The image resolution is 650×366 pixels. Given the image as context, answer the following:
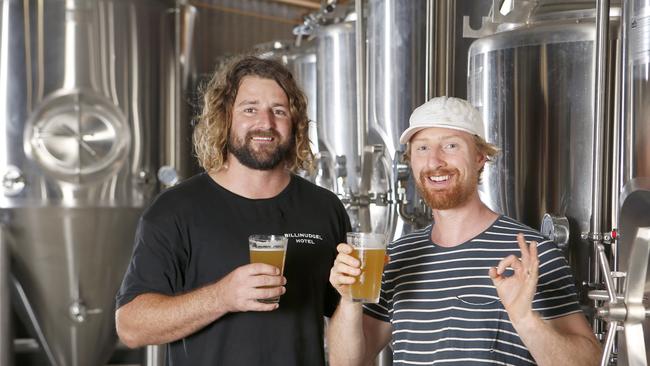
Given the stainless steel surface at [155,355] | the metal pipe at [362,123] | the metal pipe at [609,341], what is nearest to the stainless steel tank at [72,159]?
the stainless steel surface at [155,355]

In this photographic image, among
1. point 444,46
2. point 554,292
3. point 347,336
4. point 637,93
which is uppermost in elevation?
point 444,46

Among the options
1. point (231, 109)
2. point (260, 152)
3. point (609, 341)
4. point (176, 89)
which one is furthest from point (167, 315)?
point (176, 89)

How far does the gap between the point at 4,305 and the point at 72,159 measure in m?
0.80

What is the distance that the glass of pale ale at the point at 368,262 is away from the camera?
1684 mm

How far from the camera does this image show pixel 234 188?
2.11 m

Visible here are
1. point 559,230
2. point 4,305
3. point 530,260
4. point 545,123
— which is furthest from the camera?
point 4,305

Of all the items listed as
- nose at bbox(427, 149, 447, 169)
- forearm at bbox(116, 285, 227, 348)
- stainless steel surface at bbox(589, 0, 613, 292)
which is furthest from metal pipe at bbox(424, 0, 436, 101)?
forearm at bbox(116, 285, 227, 348)

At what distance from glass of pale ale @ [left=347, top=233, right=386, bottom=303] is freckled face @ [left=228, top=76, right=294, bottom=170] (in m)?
0.44

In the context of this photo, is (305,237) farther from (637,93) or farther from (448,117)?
(637,93)

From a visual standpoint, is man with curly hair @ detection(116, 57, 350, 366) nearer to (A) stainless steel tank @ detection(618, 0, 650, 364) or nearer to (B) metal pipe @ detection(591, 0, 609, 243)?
(B) metal pipe @ detection(591, 0, 609, 243)

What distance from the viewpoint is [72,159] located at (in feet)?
14.3

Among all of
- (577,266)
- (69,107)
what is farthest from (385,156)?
(69,107)

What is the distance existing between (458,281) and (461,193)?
19cm

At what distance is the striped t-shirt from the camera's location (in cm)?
175
